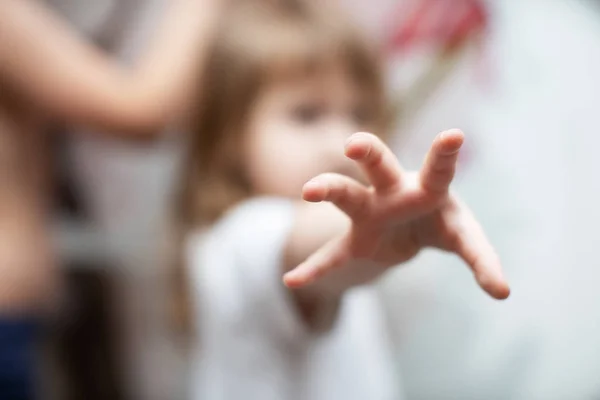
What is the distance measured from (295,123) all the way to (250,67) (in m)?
0.06

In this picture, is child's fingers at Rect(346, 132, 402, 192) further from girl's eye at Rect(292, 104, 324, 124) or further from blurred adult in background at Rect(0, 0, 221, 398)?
blurred adult in background at Rect(0, 0, 221, 398)

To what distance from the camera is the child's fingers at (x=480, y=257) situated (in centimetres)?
23

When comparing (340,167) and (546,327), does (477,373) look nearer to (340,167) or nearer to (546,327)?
(546,327)

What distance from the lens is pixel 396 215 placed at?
9.5 inches

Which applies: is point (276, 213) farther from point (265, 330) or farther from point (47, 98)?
point (47, 98)

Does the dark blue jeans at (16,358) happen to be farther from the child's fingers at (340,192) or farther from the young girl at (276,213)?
the child's fingers at (340,192)

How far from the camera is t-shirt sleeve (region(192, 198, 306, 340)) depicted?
0.37 metres

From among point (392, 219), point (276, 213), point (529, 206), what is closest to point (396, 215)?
point (392, 219)

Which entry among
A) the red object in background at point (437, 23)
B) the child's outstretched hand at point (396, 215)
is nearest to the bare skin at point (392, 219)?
the child's outstretched hand at point (396, 215)

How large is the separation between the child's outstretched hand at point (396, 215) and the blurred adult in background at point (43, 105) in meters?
0.30

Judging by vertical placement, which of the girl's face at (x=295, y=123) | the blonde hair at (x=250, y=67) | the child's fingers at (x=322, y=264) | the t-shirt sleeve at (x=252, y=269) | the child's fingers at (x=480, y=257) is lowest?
the child's fingers at (x=480, y=257)

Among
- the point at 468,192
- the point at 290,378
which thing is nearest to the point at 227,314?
the point at 290,378

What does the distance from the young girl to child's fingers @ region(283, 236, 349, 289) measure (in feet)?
0.07

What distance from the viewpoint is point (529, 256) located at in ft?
1.37
